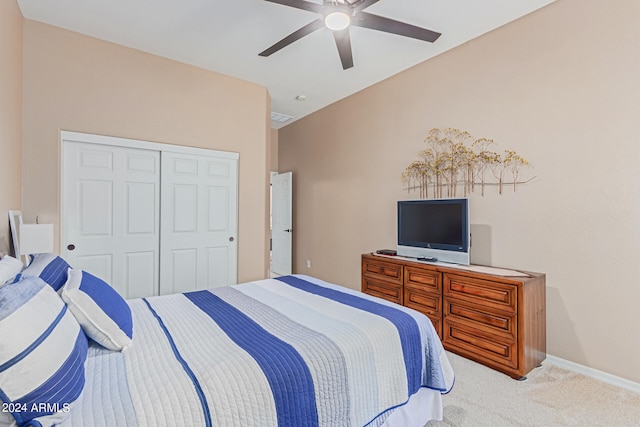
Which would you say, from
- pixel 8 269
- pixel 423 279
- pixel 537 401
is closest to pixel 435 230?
pixel 423 279

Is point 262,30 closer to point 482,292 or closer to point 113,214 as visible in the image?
point 113,214

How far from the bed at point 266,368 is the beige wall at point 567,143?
1.55 m

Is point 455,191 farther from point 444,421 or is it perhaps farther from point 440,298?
point 444,421

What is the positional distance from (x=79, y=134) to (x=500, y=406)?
424 centimetres

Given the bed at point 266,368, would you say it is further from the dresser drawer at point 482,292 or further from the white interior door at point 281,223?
the white interior door at point 281,223

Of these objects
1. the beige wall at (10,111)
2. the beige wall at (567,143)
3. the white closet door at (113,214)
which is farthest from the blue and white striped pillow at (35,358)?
the beige wall at (567,143)

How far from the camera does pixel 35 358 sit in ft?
2.96

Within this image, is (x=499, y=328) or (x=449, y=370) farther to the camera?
(x=499, y=328)

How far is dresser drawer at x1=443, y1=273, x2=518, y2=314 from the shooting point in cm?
242

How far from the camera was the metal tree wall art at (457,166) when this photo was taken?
9.68 ft

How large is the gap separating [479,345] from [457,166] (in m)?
1.73

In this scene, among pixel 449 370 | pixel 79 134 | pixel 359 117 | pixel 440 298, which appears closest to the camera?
pixel 449 370

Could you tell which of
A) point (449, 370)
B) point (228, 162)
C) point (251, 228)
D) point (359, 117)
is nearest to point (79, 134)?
point (228, 162)

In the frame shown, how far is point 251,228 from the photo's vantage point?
4.31 meters
